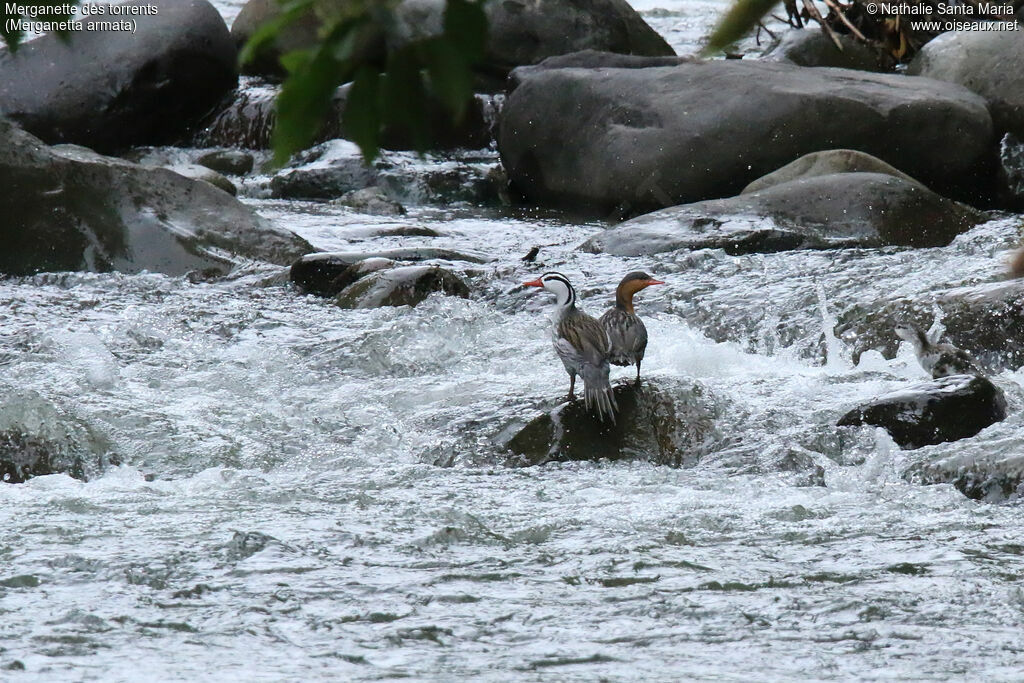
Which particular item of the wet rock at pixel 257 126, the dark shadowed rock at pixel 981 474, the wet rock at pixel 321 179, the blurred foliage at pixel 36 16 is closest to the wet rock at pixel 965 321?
the dark shadowed rock at pixel 981 474

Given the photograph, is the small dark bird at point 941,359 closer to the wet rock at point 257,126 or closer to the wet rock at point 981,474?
the wet rock at point 981,474

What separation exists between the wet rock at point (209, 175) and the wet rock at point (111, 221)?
1936mm

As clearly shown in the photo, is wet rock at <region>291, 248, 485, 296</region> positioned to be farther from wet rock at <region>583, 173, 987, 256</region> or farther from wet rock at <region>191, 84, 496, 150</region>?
wet rock at <region>191, 84, 496, 150</region>

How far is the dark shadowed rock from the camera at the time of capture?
4945 millimetres

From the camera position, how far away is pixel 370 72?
1.27 m

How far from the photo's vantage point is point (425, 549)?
444 cm

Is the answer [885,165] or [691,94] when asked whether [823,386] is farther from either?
[691,94]

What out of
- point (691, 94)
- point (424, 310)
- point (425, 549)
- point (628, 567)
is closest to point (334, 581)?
point (425, 549)

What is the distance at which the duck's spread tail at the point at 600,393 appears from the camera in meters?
5.60

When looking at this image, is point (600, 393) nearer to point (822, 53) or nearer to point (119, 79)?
point (119, 79)

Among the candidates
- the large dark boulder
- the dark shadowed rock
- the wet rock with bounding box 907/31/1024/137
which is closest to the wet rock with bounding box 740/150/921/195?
the wet rock with bounding box 907/31/1024/137

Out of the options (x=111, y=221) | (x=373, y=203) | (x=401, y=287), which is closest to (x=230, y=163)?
(x=373, y=203)

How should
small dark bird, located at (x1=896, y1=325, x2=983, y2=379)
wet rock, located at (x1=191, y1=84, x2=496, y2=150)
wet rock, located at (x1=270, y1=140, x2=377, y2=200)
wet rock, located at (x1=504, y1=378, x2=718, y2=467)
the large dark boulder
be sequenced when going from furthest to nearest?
wet rock, located at (x1=191, y1=84, x2=496, y2=150) → the large dark boulder → wet rock, located at (x1=270, y1=140, x2=377, y2=200) → small dark bird, located at (x1=896, y1=325, x2=983, y2=379) → wet rock, located at (x1=504, y1=378, x2=718, y2=467)

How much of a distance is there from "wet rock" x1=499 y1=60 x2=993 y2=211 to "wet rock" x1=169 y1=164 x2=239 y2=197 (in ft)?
9.22
